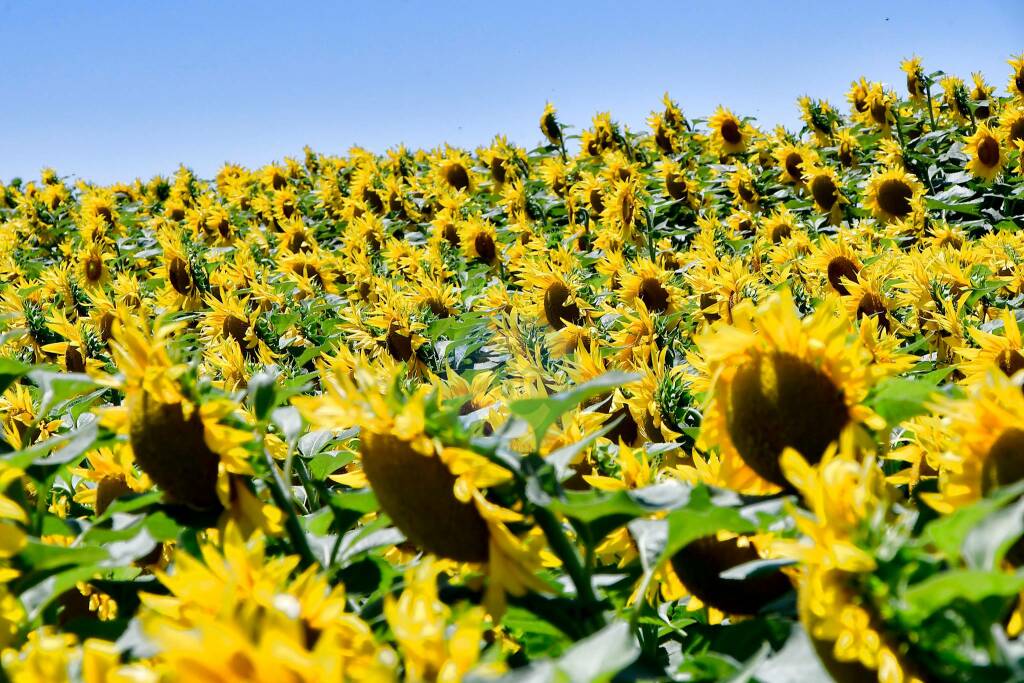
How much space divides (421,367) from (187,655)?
2771 mm

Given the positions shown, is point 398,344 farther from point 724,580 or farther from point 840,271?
point 724,580

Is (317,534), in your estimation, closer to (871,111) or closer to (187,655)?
(187,655)

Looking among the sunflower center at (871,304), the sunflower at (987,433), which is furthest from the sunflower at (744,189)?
the sunflower at (987,433)

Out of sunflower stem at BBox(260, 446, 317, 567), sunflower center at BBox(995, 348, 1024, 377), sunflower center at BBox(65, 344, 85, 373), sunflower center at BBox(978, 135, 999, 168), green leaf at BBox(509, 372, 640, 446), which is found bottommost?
sunflower center at BBox(995, 348, 1024, 377)

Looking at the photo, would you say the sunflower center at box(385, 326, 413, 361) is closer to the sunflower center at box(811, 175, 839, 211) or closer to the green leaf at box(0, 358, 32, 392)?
the green leaf at box(0, 358, 32, 392)

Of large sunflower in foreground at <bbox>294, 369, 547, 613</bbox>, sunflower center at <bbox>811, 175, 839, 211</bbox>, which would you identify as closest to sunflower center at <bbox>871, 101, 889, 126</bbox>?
sunflower center at <bbox>811, 175, 839, 211</bbox>

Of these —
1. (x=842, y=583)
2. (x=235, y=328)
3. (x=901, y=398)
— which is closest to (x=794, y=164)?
(x=235, y=328)

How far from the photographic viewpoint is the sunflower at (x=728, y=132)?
7156 millimetres

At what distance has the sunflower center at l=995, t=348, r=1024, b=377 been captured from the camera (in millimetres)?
1735

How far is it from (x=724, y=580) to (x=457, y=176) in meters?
5.89

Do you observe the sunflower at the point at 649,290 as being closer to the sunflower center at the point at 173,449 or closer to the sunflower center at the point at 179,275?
the sunflower center at the point at 179,275

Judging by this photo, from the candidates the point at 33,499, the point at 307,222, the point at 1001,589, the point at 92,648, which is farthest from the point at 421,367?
the point at 307,222

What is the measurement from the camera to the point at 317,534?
1.21 m

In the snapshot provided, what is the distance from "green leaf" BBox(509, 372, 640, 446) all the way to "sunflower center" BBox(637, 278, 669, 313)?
2460mm
